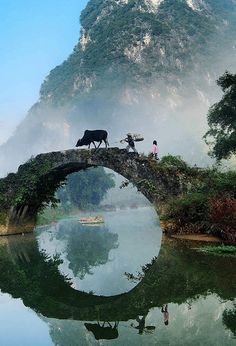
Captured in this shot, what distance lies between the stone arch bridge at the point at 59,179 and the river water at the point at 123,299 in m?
6.16

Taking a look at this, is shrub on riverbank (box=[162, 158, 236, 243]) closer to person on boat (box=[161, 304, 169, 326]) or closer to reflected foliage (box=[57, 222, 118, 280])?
reflected foliage (box=[57, 222, 118, 280])

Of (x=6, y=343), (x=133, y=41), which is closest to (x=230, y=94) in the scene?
(x=6, y=343)

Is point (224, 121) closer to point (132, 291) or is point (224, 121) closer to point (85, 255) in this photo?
point (85, 255)

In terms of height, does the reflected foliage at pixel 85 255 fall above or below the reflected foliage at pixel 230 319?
above

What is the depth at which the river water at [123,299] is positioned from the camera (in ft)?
21.8

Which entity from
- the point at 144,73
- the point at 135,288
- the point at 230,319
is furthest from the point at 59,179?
the point at 144,73

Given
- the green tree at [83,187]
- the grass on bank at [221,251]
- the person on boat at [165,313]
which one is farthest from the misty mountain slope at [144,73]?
the person on boat at [165,313]

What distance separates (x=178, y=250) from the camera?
1585 cm

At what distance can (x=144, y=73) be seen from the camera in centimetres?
13112

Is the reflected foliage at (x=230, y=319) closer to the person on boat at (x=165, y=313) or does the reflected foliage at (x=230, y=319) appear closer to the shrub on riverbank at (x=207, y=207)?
the person on boat at (x=165, y=313)

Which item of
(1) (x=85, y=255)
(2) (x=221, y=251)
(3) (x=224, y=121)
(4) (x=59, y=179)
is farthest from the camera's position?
(3) (x=224, y=121)

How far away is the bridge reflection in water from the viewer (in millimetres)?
7926

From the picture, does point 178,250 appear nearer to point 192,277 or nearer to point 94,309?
point 192,277

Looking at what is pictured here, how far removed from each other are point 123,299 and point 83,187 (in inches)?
2603
